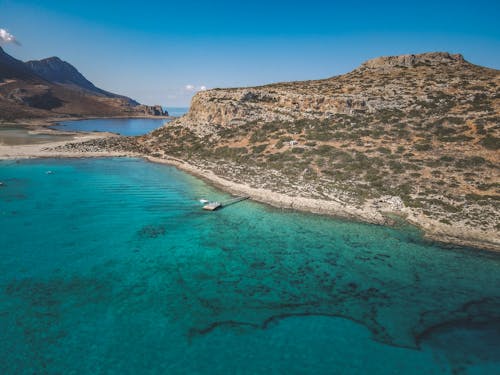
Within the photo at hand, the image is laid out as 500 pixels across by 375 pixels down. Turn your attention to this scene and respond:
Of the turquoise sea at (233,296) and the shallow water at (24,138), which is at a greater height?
the turquoise sea at (233,296)

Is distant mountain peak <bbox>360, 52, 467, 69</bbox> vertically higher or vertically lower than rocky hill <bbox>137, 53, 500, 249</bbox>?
higher

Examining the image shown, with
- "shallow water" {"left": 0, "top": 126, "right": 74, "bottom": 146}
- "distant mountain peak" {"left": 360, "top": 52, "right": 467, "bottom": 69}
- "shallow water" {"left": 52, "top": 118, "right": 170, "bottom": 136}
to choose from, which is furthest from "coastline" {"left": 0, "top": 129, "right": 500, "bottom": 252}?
"shallow water" {"left": 52, "top": 118, "right": 170, "bottom": 136}

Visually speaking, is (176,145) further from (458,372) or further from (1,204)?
(458,372)

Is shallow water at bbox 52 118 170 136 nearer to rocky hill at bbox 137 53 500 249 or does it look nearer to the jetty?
rocky hill at bbox 137 53 500 249

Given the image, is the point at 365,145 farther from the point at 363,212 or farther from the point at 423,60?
the point at 423,60

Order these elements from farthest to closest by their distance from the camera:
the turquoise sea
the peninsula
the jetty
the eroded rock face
Answer: the eroded rock face
the jetty
the peninsula
the turquoise sea

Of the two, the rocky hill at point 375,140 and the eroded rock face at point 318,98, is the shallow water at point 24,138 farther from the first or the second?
the eroded rock face at point 318,98

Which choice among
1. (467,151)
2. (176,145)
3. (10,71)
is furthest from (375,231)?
(10,71)

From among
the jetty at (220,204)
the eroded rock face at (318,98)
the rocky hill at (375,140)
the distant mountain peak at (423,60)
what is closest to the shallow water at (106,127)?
the eroded rock face at (318,98)
